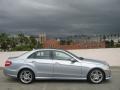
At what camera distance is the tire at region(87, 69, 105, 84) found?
11130 millimetres

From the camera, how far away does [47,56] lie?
11430 mm

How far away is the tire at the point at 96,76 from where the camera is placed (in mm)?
11130

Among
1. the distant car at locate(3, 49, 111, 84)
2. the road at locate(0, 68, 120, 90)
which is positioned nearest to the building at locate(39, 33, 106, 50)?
the road at locate(0, 68, 120, 90)

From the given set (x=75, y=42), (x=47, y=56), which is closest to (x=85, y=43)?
(x=75, y=42)

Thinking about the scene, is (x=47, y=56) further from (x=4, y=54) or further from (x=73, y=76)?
(x=4, y=54)

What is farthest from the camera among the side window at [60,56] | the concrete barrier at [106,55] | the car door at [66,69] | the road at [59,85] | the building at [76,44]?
the building at [76,44]

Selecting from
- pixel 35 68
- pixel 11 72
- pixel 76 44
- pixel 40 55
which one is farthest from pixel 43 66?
pixel 76 44

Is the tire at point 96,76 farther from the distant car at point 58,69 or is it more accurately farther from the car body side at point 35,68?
the car body side at point 35,68

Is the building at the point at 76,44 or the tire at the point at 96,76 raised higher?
the building at the point at 76,44

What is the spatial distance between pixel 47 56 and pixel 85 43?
10.8 m

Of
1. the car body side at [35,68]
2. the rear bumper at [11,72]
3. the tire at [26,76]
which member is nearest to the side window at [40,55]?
the car body side at [35,68]

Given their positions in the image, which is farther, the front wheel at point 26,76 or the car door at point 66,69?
the front wheel at point 26,76

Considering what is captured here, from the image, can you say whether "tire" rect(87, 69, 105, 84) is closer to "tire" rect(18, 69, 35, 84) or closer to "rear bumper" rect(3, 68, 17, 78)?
"tire" rect(18, 69, 35, 84)

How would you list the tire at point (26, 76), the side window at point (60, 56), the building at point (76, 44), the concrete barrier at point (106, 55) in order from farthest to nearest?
1. the building at point (76, 44)
2. the concrete barrier at point (106, 55)
3. the side window at point (60, 56)
4. the tire at point (26, 76)
